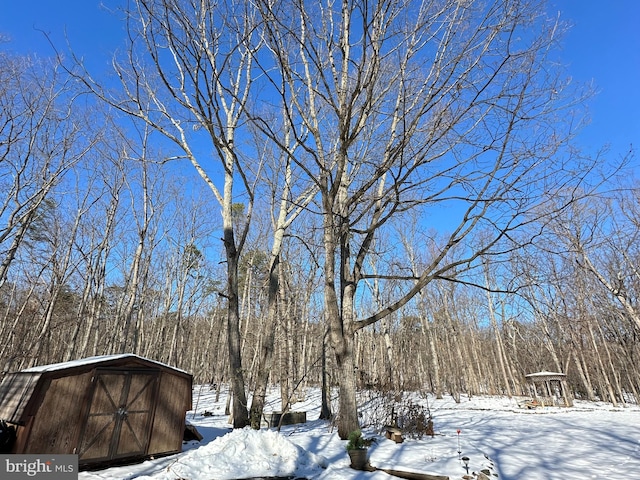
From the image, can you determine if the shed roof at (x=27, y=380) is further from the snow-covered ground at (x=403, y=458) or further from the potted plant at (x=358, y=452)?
the potted plant at (x=358, y=452)

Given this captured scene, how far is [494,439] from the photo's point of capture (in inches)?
288

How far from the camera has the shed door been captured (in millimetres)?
6453

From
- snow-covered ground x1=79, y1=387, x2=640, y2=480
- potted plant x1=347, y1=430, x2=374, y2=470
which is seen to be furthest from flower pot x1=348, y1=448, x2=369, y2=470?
snow-covered ground x1=79, y1=387, x2=640, y2=480

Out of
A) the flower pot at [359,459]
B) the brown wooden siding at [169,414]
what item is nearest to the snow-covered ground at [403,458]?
the flower pot at [359,459]

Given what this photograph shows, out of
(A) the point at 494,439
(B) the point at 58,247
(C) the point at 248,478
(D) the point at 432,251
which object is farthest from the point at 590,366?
(B) the point at 58,247

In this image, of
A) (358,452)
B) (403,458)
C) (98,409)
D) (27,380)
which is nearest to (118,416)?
(98,409)

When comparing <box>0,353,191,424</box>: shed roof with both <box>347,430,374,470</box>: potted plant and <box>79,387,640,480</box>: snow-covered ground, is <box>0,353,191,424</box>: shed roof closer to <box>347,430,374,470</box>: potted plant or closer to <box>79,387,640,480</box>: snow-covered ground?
<box>79,387,640,480</box>: snow-covered ground

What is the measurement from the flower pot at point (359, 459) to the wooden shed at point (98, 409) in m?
4.90

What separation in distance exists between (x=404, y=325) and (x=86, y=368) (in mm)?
21277

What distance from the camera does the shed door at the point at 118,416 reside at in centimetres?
645

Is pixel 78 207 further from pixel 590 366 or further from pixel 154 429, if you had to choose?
pixel 590 366

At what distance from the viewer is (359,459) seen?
Result: 4.84m

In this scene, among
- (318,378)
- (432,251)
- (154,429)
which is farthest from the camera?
(318,378)

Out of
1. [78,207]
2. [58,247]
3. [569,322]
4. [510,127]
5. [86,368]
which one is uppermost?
[78,207]
